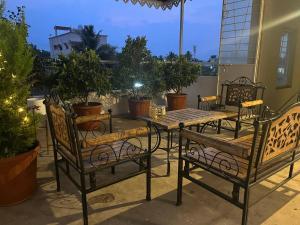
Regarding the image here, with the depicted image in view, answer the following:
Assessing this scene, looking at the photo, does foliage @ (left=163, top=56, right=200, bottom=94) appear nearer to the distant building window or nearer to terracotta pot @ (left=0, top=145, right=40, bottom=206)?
the distant building window

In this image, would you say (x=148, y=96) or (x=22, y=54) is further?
(x=148, y=96)

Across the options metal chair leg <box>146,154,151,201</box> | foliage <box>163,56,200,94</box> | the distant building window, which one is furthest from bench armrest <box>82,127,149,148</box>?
the distant building window

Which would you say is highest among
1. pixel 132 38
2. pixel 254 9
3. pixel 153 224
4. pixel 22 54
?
pixel 254 9

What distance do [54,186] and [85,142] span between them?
3.01 ft

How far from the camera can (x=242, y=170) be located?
1654 mm

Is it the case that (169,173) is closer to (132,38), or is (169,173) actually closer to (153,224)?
(153,224)

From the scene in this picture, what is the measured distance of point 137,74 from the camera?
466cm

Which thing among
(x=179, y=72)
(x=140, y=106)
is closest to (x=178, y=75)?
(x=179, y=72)

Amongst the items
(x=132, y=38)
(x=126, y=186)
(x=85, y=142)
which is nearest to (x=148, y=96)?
(x=132, y=38)

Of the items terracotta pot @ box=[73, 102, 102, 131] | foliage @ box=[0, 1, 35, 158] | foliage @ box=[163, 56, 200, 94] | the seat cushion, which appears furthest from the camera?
foliage @ box=[163, 56, 200, 94]

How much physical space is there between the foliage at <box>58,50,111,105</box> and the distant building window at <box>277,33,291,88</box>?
4198mm

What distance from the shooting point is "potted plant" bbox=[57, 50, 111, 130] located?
3688 mm

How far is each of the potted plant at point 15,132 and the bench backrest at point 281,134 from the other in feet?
5.94

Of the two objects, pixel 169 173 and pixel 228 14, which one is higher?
pixel 228 14
